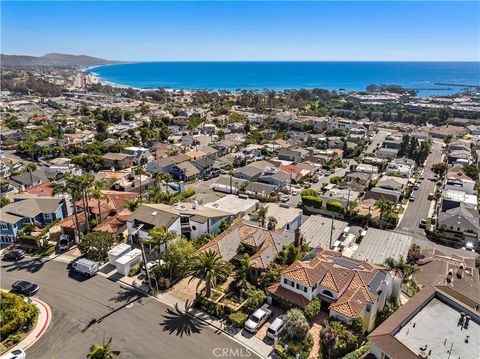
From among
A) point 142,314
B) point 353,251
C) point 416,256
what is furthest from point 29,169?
point 416,256

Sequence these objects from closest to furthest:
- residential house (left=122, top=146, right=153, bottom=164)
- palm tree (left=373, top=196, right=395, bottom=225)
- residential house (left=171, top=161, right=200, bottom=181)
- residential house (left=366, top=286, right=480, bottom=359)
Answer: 1. residential house (left=366, top=286, right=480, bottom=359)
2. palm tree (left=373, top=196, right=395, bottom=225)
3. residential house (left=171, top=161, right=200, bottom=181)
4. residential house (left=122, top=146, right=153, bottom=164)

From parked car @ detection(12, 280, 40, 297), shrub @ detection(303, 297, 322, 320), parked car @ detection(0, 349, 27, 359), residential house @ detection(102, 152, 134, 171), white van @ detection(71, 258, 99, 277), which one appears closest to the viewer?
parked car @ detection(0, 349, 27, 359)

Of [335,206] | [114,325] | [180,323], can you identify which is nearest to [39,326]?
[114,325]

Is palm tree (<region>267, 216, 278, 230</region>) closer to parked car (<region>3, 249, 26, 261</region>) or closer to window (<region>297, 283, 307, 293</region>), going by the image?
window (<region>297, 283, 307, 293</region>)

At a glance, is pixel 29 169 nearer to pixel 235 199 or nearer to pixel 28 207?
pixel 28 207

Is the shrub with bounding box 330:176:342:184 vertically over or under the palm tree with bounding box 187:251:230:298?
under

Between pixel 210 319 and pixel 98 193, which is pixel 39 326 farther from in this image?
pixel 98 193

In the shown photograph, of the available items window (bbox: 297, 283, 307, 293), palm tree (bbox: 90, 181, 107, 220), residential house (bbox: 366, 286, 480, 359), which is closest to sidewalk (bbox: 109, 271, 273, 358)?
window (bbox: 297, 283, 307, 293)
